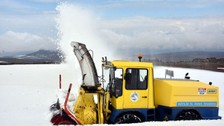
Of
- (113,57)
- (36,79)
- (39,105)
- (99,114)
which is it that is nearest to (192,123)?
(99,114)

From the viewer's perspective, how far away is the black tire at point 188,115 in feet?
29.2

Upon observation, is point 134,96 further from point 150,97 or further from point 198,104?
point 198,104

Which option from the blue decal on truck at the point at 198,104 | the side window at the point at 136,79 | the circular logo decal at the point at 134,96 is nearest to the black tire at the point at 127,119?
the circular logo decal at the point at 134,96

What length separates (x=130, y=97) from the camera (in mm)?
8445

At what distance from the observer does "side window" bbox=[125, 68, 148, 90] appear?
332 inches

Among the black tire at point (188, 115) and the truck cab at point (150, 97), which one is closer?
the truck cab at point (150, 97)

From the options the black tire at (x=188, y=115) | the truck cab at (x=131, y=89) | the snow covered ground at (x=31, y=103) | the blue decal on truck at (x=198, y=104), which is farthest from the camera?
the snow covered ground at (x=31, y=103)

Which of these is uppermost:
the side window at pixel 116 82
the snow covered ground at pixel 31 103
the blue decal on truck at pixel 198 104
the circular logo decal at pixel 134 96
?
the side window at pixel 116 82

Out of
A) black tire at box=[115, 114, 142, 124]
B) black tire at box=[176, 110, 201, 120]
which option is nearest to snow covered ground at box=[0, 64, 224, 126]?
black tire at box=[115, 114, 142, 124]

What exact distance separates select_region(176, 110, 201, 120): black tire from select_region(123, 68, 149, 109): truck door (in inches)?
42.5

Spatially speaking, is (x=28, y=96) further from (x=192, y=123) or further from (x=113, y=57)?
(x=192, y=123)

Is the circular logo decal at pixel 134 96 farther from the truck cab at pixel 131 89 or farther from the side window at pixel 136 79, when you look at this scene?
the side window at pixel 136 79

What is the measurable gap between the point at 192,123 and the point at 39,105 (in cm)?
826

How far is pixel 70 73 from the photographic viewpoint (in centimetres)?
2559
